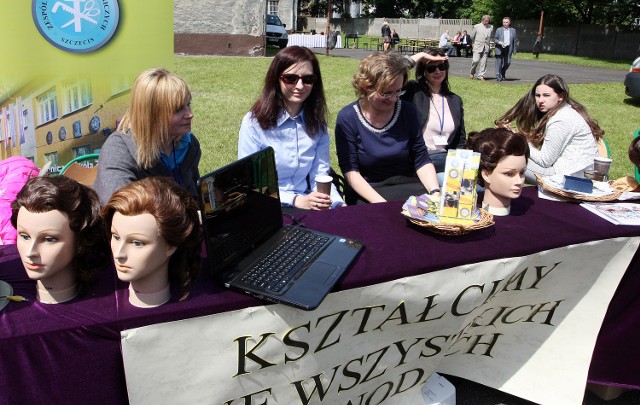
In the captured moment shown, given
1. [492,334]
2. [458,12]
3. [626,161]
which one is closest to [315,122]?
[492,334]

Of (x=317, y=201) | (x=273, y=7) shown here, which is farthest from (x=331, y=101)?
(x=273, y=7)

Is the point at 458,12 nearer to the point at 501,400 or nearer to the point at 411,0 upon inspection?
the point at 411,0

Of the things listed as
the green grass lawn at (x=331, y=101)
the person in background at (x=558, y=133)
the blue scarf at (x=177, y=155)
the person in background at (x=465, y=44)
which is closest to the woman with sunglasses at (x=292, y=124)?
the blue scarf at (x=177, y=155)

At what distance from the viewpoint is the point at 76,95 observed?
11.2ft

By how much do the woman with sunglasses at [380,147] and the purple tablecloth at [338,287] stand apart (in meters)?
0.66

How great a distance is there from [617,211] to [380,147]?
124 centimetres

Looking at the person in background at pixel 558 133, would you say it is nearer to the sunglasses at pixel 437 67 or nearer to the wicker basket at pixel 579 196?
the sunglasses at pixel 437 67

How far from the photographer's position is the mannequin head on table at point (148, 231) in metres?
1.34

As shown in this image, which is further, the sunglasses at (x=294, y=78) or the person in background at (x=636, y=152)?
the sunglasses at (x=294, y=78)

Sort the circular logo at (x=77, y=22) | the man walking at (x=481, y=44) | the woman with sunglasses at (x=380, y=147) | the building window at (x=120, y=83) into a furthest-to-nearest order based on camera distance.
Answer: the man walking at (x=481, y=44) < the building window at (x=120, y=83) < the circular logo at (x=77, y=22) < the woman with sunglasses at (x=380, y=147)

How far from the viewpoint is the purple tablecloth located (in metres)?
1.34

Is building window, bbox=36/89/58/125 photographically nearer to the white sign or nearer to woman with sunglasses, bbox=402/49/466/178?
woman with sunglasses, bbox=402/49/466/178

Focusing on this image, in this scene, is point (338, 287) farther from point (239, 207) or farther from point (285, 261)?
point (239, 207)

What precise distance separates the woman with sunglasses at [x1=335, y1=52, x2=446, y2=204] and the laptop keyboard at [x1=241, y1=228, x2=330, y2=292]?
43.3 inches
